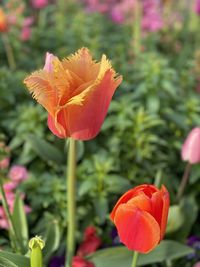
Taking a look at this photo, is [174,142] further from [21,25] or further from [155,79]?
[21,25]

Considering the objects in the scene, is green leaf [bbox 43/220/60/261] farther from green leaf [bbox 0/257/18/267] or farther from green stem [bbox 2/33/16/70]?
green stem [bbox 2/33/16/70]

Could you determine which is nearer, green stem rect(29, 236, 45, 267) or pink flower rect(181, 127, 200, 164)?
green stem rect(29, 236, 45, 267)

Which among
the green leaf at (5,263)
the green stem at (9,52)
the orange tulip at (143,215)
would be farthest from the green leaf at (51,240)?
the green stem at (9,52)

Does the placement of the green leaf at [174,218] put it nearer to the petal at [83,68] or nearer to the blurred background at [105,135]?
the blurred background at [105,135]

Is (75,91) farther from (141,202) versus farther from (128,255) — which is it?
(128,255)

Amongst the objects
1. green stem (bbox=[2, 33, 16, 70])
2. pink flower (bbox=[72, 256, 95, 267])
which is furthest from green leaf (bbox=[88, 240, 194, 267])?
green stem (bbox=[2, 33, 16, 70])

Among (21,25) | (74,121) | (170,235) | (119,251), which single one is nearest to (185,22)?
(21,25)

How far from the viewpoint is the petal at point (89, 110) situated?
0.86 meters

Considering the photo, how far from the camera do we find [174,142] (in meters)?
1.77

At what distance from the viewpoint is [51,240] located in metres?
1.25

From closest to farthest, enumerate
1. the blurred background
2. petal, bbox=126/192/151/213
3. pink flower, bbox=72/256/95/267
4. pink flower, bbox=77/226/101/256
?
1. petal, bbox=126/192/151/213
2. pink flower, bbox=72/256/95/267
3. pink flower, bbox=77/226/101/256
4. the blurred background

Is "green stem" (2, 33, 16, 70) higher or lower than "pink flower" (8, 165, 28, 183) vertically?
higher

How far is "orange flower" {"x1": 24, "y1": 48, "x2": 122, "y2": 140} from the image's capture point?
2.79ft

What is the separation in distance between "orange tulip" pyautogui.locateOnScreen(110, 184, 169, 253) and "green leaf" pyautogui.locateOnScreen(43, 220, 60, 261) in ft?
1.24
